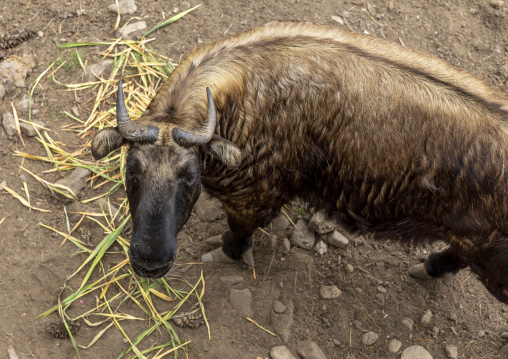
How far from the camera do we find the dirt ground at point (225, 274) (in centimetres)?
448

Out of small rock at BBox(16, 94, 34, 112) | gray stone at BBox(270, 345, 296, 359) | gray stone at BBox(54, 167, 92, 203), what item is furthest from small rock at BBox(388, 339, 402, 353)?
small rock at BBox(16, 94, 34, 112)

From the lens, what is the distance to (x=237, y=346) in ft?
14.6

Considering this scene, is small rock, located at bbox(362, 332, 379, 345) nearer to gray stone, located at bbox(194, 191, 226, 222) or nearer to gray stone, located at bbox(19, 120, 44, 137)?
gray stone, located at bbox(194, 191, 226, 222)

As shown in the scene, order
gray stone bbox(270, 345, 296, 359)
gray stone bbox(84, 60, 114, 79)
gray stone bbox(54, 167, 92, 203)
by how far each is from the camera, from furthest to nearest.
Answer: gray stone bbox(84, 60, 114, 79)
gray stone bbox(54, 167, 92, 203)
gray stone bbox(270, 345, 296, 359)

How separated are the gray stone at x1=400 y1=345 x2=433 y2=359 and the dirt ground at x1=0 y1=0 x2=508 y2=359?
104 millimetres

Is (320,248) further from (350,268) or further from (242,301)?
(242,301)

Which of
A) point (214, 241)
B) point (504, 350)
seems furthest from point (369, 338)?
point (214, 241)

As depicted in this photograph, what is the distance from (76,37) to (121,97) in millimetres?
2929

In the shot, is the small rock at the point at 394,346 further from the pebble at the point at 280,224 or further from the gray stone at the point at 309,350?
the pebble at the point at 280,224

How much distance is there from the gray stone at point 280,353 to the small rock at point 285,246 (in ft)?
3.05

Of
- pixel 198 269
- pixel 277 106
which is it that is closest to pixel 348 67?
pixel 277 106

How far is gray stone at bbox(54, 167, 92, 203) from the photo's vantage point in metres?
5.00

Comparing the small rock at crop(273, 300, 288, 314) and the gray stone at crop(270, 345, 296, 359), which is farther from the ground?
the small rock at crop(273, 300, 288, 314)

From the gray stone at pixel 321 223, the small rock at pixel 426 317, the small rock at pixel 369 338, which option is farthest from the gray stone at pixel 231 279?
the small rock at pixel 426 317
